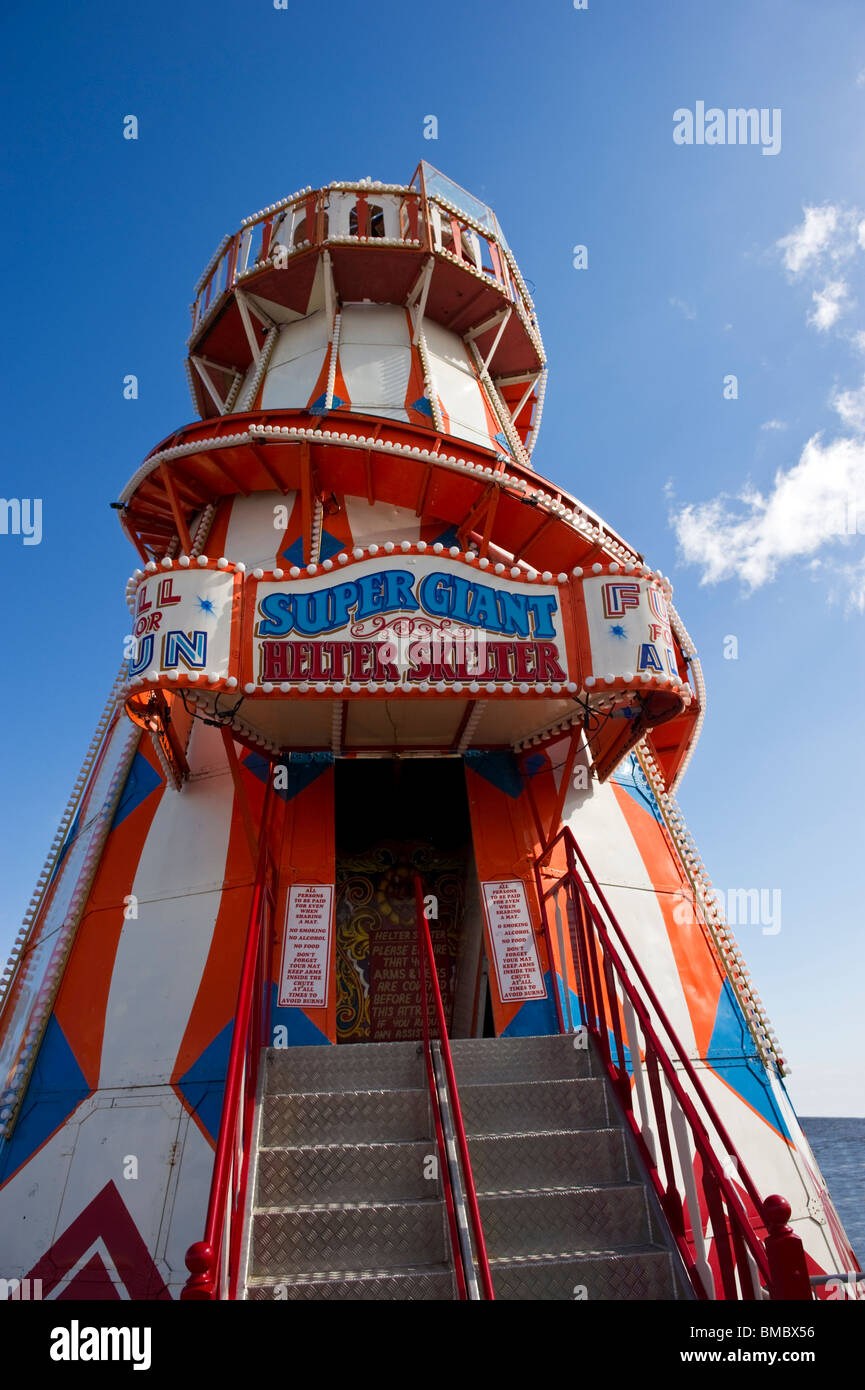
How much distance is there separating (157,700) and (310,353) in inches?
291

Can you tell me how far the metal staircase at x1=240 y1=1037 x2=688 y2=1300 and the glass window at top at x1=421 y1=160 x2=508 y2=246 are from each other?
12756 mm

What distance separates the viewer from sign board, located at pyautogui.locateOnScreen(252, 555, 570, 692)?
6574 mm

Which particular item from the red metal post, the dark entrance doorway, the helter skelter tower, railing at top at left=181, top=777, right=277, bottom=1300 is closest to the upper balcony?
the helter skelter tower

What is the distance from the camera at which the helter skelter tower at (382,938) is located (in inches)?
188

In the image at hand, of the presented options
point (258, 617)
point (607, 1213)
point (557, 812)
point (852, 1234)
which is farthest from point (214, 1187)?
point (852, 1234)

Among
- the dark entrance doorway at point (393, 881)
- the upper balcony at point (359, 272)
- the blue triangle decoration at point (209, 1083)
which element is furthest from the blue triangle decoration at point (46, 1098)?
the upper balcony at point (359, 272)

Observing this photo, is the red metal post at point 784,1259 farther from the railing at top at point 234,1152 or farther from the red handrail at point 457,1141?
the railing at top at point 234,1152

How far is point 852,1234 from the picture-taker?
35.1 meters

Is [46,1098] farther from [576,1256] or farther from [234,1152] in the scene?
[576,1256]

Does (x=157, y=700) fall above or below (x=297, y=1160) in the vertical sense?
above

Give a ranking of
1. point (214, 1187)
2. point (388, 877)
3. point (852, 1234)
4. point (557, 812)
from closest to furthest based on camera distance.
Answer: point (214, 1187)
point (557, 812)
point (388, 877)
point (852, 1234)

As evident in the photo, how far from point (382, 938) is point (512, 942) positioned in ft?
8.90

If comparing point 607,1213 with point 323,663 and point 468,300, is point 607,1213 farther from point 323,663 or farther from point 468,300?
point 468,300

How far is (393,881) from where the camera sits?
10.2m
